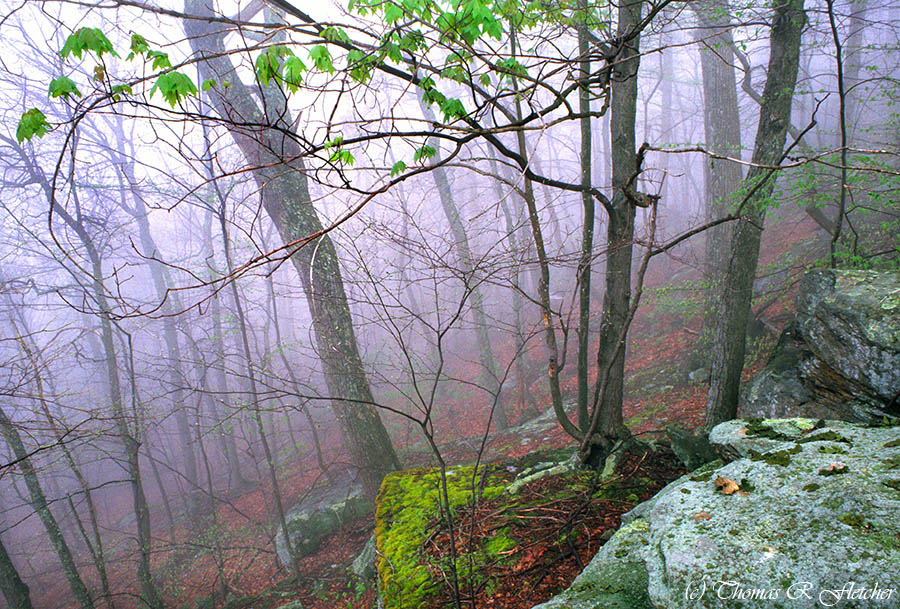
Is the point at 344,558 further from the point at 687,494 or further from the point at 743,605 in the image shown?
the point at 743,605

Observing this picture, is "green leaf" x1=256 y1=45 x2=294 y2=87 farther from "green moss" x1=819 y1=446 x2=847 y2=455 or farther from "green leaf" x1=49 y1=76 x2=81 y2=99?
"green moss" x1=819 y1=446 x2=847 y2=455

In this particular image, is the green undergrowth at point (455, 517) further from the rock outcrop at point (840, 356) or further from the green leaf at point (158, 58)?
the green leaf at point (158, 58)

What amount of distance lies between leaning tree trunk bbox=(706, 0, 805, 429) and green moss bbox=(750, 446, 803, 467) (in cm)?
290

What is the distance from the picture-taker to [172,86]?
1.96 meters

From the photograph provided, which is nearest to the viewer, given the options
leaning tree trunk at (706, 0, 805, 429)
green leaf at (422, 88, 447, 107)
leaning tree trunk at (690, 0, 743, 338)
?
green leaf at (422, 88, 447, 107)

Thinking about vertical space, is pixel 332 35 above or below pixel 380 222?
above

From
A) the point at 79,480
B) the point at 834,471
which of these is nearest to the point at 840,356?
the point at 834,471

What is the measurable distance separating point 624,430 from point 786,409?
7.22 feet

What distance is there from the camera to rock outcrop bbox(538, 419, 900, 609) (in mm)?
1477

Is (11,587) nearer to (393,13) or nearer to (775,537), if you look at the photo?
(393,13)

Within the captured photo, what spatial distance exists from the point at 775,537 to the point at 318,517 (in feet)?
23.3

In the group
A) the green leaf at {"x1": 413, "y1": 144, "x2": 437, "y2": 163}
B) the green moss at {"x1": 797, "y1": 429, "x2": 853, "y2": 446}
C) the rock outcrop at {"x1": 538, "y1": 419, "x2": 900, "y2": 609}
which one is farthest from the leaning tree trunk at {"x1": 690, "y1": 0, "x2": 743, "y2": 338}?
the green leaf at {"x1": 413, "y1": 144, "x2": 437, "y2": 163}

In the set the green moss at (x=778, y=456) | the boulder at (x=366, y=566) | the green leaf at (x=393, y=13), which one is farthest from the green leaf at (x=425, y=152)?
the boulder at (x=366, y=566)

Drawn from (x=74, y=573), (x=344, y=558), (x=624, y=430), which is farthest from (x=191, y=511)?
(x=624, y=430)
